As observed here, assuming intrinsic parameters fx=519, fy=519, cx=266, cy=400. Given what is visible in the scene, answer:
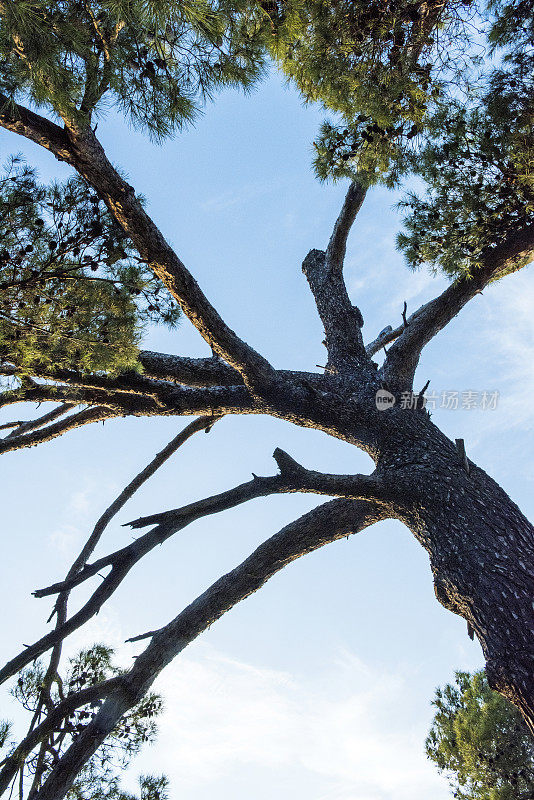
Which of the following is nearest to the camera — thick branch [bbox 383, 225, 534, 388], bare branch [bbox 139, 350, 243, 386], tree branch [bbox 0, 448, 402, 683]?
tree branch [bbox 0, 448, 402, 683]

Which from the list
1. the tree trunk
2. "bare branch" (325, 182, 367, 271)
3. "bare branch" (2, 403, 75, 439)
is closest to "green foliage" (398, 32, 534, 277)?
"bare branch" (325, 182, 367, 271)

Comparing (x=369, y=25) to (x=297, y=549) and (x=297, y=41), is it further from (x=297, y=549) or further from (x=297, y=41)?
(x=297, y=549)

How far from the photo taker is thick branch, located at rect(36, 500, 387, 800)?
2.88 m

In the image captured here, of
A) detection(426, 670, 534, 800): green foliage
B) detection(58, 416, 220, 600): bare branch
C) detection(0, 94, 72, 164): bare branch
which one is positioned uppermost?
detection(0, 94, 72, 164): bare branch

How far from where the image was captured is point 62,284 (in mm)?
2520

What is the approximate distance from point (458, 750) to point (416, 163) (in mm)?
5297

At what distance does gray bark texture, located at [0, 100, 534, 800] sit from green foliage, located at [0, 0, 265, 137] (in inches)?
7.3

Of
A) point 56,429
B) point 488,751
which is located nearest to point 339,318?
point 56,429

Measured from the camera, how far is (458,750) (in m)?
5.01

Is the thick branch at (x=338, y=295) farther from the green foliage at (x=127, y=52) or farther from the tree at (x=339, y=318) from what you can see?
the green foliage at (x=127, y=52)

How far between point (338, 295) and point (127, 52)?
7.97ft

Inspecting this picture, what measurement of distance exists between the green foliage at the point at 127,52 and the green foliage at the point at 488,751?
5.50 meters

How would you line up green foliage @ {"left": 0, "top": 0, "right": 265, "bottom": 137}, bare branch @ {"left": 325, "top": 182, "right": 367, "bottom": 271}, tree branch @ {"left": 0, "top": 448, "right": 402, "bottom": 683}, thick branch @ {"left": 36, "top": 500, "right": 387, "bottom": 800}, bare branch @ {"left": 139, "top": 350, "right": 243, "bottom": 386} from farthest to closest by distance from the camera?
bare branch @ {"left": 325, "top": 182, "right": 367, "bottom": 271} < bare branch @ {"left": 139, "top": 350, "right": 243, "bottom": 386} < thick branch @ {"left": 36, "top": 500, "right": 387, "bottom": 800} < tree branch @ {"left": 0, "top": 448, "right": 402, "bottom": 683} < green foliage @ {"left": 0, "top": 0, "right": 265, "bottom": 137}

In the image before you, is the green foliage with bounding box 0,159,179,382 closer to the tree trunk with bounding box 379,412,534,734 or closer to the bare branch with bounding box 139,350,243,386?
the bare branch with bounding box 139,350,243,386
